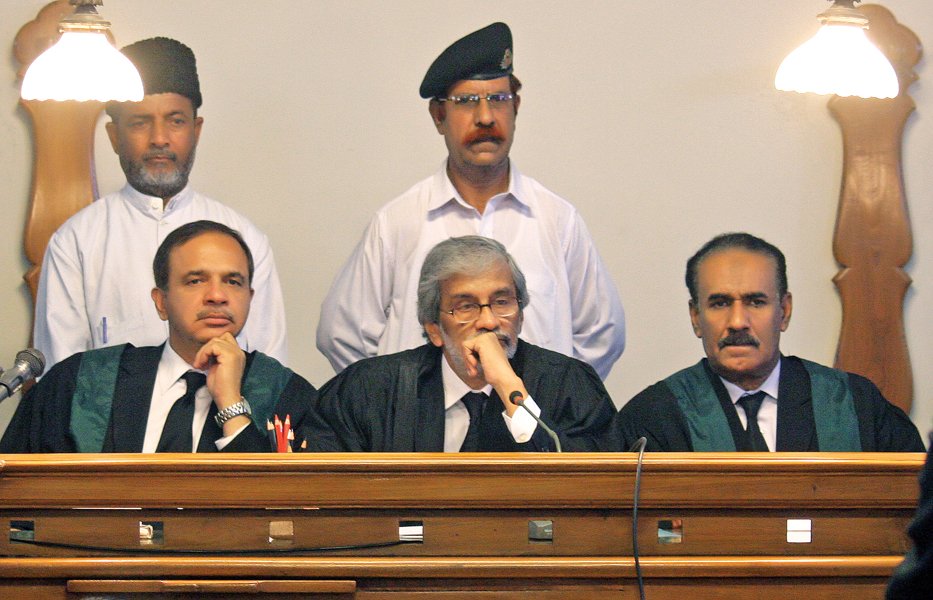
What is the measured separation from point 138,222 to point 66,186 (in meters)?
0.30

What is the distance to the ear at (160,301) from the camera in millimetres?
4293

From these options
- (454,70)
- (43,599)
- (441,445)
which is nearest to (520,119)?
(454,70)

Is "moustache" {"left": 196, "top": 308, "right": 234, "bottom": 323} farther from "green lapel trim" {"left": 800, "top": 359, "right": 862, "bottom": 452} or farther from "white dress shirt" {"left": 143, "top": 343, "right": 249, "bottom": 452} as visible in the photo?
"green lapel trim" {"left": 800, "top": 359, "right": 862, "bottom": 452}

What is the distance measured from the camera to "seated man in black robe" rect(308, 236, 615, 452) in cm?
385

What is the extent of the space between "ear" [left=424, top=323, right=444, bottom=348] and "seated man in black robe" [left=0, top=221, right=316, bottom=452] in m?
0.39

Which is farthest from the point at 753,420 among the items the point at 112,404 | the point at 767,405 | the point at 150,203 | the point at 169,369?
the point at 150,203

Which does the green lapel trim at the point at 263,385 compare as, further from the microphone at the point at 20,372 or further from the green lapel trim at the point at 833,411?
the green lapel trim at the point at 833,411

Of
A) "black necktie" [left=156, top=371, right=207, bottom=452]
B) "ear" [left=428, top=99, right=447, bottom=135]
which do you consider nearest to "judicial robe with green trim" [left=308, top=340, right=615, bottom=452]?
"black necktie" [left=156, top=371, right=207, bottom=452]

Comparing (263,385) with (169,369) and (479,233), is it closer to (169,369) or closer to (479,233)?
(169,369)

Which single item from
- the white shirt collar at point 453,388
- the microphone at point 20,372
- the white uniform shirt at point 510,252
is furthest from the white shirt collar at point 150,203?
the microphone at point 20,372

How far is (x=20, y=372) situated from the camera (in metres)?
3.25

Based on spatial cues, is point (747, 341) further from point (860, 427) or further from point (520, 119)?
point (520, 119)

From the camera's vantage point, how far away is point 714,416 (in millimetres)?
4062

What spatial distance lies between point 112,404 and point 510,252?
4.53ft
